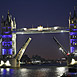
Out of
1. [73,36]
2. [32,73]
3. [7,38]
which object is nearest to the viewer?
[32,73]

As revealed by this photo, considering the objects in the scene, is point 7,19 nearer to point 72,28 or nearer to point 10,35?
point 10,35

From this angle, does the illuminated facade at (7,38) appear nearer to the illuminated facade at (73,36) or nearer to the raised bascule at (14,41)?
the raised bascule at (14,41)

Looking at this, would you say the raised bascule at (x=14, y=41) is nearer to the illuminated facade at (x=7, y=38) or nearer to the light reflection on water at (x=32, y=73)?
the illuminated facade at (x=7, y=38)

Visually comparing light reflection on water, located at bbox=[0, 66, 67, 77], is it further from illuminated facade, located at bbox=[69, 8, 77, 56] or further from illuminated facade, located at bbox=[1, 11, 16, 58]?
illuminated facade, located at bbox=[1, 11, 16, 58]

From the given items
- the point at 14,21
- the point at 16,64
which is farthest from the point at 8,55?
the point at 14,21

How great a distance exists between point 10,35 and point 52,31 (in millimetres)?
11544

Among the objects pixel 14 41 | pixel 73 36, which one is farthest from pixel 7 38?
pixel 73 36

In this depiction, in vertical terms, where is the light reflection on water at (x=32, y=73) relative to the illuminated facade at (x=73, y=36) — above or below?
below

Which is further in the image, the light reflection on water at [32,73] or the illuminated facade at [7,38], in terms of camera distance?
the illuminated facade at [7,38]

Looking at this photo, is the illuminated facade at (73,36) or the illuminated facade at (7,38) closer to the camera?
the illuminated facade at (73,36)

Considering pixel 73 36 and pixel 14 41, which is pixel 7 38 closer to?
pixel 14 41

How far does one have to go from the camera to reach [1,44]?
61.2 m

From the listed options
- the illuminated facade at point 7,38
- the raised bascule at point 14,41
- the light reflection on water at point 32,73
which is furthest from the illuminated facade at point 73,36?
the light reflection on water at point 32,73

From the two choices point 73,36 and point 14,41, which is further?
point 14,41
